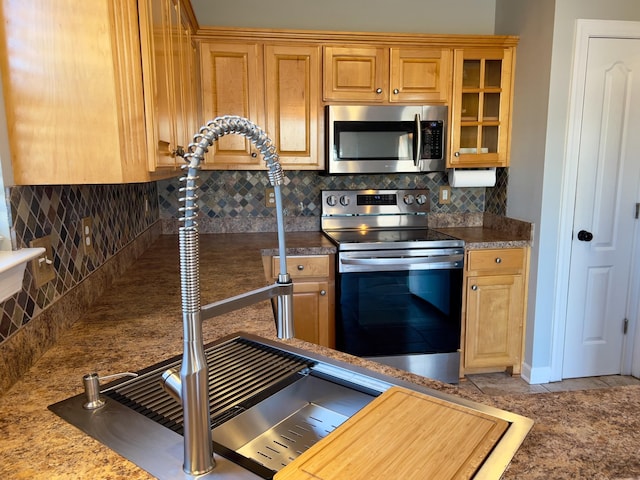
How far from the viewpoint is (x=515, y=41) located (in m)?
2.80

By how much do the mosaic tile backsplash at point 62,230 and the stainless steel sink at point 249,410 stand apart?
32 cm

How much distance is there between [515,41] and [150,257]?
252 cm

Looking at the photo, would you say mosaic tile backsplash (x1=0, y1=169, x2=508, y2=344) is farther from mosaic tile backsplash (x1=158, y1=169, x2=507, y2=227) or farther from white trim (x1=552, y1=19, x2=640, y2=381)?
white trim (x1=552, y1=19, x2=640, y2=381)

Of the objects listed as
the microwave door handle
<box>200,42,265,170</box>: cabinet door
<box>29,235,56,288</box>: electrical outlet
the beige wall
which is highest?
the beige wall

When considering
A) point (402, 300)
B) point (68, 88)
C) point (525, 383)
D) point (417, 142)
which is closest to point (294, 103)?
point (417, 142)

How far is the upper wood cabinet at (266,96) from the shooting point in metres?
2.62

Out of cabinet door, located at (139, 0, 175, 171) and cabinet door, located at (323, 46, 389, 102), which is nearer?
cabinet door, located at (139, 0, 175, 171)

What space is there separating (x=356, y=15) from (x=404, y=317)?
199 centimetres

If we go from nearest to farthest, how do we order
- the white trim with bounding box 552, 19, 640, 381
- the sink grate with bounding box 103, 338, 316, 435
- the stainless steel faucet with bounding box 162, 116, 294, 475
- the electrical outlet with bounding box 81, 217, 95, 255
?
the stainless steel faucet with bounding box 162, 116, 294, 475 < the sink grate with bounding box 103, 338, 316, 435 < the electrical outlet with bounding box 81, 217, 95, 255 < the white trim with bounding box 552, 19, 640, 381

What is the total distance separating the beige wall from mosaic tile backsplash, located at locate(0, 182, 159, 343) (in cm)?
146

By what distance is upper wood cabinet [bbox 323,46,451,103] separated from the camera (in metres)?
2.71

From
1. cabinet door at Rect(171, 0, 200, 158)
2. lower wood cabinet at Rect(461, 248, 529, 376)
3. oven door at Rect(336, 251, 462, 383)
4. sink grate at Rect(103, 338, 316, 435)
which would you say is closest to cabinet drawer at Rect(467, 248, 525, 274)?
lower wood cabinet at Rect(461, 248, 529, 376)

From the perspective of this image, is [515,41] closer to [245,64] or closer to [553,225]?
[553,225]

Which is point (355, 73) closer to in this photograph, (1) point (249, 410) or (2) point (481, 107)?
(2) point (481, 107)
